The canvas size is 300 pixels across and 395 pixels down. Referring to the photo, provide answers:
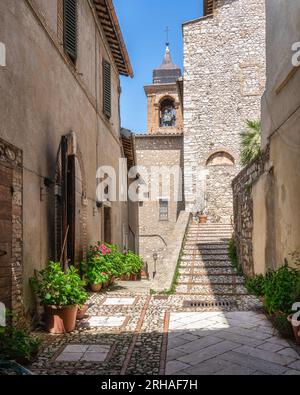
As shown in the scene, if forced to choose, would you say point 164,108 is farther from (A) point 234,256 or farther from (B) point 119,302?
(B) point 119,302

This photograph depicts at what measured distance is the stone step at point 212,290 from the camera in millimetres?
7969

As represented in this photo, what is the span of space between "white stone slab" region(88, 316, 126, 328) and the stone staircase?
2196mm

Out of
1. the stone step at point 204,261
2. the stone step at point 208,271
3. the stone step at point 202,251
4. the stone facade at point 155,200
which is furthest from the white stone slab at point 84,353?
the stone facade at point 155,200

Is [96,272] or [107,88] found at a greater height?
[107,88]

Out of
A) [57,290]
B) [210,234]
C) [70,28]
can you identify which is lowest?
[57,290]

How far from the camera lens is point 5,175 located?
4.79 meters

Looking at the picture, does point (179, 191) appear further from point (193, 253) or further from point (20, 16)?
point (20, 16)

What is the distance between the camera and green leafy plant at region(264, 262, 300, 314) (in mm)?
5016

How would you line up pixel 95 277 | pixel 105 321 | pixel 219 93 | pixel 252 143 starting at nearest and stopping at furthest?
pixel 105 321
pixel 95 277
pixel 252 143
pixel 219 93

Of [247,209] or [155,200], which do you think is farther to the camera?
[155,200]

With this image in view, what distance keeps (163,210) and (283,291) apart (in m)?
17.9

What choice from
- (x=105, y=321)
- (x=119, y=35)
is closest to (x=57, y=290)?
(x=105, y=321)

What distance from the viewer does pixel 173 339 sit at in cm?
507
